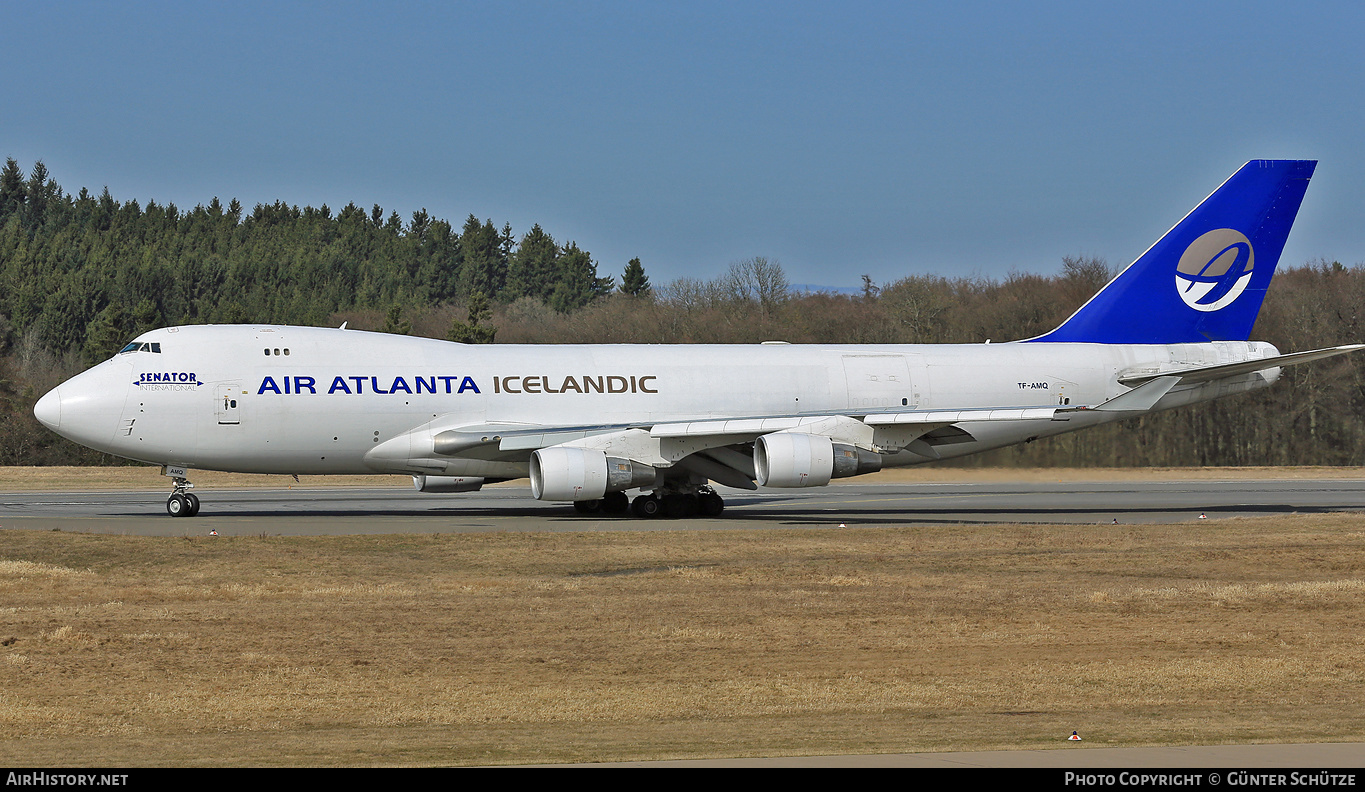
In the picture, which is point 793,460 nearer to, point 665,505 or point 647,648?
point 665,505

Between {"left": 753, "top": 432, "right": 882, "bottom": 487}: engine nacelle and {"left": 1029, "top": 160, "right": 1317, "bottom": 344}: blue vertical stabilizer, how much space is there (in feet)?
28.7

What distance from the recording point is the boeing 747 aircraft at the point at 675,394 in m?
27.9

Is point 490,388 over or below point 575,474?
over

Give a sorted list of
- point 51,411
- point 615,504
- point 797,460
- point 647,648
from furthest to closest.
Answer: point 615,504 < point 797,460 < point 51,411 < point 647,648

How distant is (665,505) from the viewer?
3033 centimetres

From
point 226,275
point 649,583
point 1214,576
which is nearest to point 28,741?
point 649,583

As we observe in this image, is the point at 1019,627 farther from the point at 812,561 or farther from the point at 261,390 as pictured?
the point at 261,390

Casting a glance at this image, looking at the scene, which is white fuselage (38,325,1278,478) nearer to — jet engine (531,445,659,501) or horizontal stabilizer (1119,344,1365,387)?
horizontal stabilizer (1119,344,1365,387)

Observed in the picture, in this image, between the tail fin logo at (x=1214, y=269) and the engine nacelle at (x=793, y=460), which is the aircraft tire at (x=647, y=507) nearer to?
the engine nacelle at (x=793, y=460)

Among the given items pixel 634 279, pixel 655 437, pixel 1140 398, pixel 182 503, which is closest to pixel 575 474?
pixel 655 437

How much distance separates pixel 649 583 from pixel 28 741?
30.9ft

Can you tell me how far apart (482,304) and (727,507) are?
50.7m

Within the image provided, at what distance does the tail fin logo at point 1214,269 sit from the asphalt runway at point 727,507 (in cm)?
519

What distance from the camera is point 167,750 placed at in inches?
368
